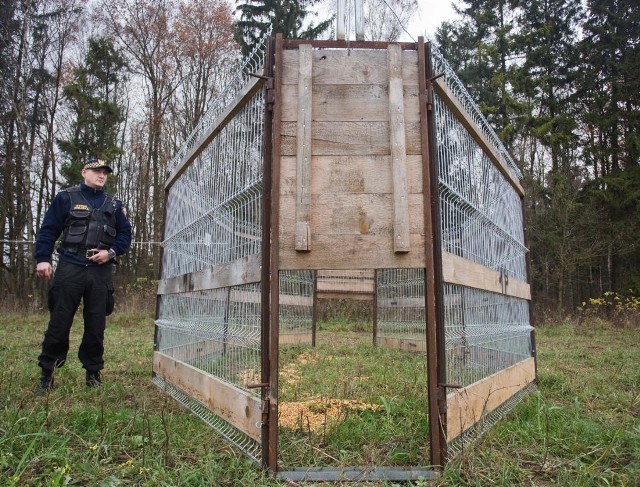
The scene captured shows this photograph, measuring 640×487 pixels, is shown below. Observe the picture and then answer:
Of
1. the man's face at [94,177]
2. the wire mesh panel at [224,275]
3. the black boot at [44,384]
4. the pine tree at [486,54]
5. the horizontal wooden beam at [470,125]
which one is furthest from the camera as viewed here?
the pine tree at [486,54]

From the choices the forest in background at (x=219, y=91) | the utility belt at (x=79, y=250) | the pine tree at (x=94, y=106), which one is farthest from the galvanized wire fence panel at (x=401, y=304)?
the pine tree at (x=94, y=106)

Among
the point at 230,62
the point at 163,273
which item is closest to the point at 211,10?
the point at 230,62

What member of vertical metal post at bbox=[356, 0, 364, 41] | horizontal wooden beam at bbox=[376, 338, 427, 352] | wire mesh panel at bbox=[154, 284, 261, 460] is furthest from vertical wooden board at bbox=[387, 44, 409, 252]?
horizontal wooden beam at bbox=[376, 338, 427, 352]

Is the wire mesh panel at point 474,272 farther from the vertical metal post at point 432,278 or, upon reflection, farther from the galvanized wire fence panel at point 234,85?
the galvanized wire fence panel at point 234,85

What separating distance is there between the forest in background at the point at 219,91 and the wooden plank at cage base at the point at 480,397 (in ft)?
39.0

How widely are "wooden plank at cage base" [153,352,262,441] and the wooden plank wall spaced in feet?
2.27

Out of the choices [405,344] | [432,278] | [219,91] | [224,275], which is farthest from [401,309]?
[219,91]

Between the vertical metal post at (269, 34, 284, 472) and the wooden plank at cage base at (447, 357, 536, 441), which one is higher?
the vertical metal post at (269, 34, 284, 472)

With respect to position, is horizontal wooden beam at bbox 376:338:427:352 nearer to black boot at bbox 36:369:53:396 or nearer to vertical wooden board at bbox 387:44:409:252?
black boot at bbox 36:369:53:396

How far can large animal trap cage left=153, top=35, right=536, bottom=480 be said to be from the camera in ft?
8.59

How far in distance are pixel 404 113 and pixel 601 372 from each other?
4.07 m

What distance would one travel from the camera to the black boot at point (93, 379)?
14.1 ft

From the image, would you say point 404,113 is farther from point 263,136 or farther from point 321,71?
point 263,136

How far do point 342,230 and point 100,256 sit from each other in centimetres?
241
